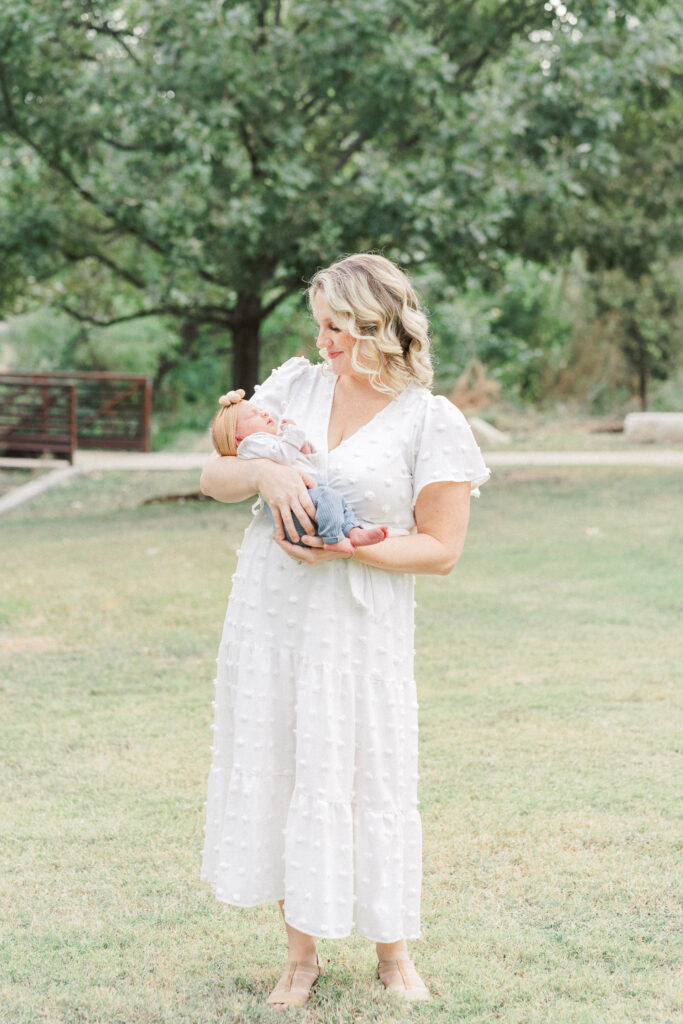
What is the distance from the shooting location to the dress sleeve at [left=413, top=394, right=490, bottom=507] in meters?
2.81

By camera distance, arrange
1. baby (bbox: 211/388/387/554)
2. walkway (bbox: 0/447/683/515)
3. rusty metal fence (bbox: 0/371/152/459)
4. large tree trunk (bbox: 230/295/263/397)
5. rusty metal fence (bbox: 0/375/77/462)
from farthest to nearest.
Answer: rusty metal fence (bbox: 0/371/152/459), rusty metal fence (bbox: 0/375/77/462), walkway (bbox: 0/447/683/515), large tree trunk (bbox: 230/295/263/397), baby (bbox: 211/388/387/554)

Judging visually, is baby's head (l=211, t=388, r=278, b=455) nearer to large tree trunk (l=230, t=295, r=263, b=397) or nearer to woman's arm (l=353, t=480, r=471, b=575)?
woman's arm (l=353, t=480, r=471, b=575)

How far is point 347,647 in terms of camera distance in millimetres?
2787

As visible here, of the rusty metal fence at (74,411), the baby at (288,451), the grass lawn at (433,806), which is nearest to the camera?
the baby at (288,451)

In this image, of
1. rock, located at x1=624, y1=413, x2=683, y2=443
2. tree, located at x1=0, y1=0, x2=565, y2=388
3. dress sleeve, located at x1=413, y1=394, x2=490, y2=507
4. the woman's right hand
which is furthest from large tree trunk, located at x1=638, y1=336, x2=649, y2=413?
the woman's right hand

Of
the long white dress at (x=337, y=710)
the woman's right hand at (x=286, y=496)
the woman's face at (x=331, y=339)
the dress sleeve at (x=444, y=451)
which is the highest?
the woman's face at (x=331, y=339)

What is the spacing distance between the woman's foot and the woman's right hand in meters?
1.16

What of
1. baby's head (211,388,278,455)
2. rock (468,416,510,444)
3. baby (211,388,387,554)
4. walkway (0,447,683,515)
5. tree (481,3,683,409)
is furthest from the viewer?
rock (468,416,510,444)

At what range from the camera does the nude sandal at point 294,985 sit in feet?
9.66

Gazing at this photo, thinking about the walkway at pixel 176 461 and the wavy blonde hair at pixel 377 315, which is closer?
the wavy blonde hair at pixel 377 315

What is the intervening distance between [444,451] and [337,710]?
654 millimetres

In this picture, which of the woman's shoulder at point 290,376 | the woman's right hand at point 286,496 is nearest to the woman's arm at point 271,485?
the woman's right hand at point 286,496

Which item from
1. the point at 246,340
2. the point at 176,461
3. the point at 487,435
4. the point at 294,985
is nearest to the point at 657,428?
the point at 487,435

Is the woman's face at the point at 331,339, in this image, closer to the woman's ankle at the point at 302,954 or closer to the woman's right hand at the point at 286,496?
the woman's right hand at the point at 286,496
